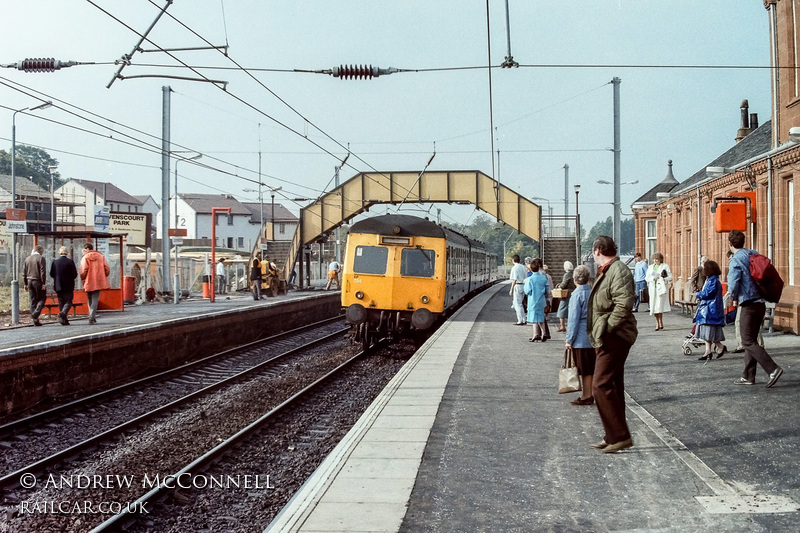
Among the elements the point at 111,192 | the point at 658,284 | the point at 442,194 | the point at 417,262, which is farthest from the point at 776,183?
the point at 111,192

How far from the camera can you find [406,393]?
9773 mm

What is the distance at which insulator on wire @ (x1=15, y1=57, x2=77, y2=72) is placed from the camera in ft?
41.6

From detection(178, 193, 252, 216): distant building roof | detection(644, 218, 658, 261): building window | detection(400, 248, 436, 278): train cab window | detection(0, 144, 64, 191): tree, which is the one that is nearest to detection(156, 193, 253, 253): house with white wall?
detection(178, 193, 252, 216): distant building roof

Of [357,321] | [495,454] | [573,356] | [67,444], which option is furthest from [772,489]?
[357,321]

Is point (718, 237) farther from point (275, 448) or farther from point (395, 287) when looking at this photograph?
point (275, 448)

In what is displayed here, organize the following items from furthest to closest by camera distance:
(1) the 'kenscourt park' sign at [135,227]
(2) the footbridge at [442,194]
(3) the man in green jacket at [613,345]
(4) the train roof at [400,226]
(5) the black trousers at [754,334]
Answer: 1. (1) the 'kenscourt park' sign at [135,227]
2. (2) the footbridge at [442,194]
3. (4) the train roof at [400,226]
4. (5) the black trousers at [754,334]
5. (3) the man in green jacket at [613,345]

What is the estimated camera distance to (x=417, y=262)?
18281 mm

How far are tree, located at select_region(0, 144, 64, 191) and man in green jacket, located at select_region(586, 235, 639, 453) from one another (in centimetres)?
9301

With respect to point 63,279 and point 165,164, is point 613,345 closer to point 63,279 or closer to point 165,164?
point 63,279

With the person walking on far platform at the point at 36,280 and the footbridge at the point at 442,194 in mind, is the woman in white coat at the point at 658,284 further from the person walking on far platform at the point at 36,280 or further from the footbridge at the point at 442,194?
the footbridge at the point at 442,194

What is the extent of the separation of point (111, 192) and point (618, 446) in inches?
3431

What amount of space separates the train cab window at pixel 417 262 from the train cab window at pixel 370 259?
1.38ft

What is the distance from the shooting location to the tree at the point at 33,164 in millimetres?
89750

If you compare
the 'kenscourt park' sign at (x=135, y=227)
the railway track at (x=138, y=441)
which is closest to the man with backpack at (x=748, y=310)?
the railway track at (x=138, y=441)
